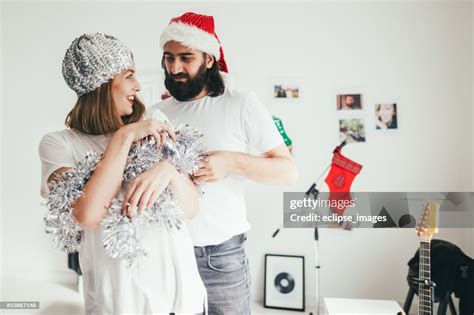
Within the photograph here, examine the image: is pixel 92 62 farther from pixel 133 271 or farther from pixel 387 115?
pixel 387 115

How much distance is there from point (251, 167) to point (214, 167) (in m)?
0.15

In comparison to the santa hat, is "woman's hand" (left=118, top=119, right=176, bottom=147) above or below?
below

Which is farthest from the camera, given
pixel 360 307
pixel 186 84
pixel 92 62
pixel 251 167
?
pixel 360 307

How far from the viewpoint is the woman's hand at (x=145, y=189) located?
75 centimetres

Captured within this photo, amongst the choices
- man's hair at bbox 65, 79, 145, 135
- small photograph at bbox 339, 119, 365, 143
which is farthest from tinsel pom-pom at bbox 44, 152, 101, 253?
small photograph at bbox 339, 119, 365, 143

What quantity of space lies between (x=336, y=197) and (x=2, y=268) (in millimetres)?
2380

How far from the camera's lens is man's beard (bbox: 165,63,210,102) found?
1118 millimetres

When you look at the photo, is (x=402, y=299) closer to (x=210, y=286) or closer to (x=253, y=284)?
(x=253, y=284)

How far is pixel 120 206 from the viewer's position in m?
0.75

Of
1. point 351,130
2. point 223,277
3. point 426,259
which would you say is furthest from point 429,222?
point 223,277

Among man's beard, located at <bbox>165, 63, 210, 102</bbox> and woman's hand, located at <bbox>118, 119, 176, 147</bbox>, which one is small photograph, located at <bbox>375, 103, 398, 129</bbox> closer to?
man's beard, located at <bbox>165, 63, 210, 102</bbox>

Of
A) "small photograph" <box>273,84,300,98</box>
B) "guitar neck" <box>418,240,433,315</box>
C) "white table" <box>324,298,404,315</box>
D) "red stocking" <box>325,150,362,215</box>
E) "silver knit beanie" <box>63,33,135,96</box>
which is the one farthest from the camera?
"small photograph" <box>273,84,300,98</box>

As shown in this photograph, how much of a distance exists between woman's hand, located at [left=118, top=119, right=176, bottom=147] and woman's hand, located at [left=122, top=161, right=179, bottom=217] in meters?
0.07

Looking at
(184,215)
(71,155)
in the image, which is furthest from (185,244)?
(71,155)
